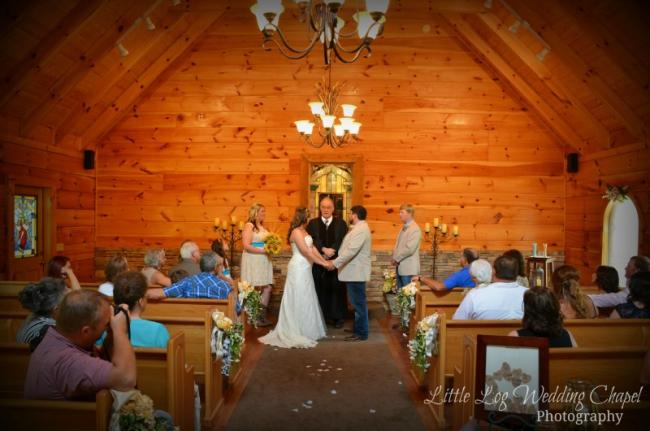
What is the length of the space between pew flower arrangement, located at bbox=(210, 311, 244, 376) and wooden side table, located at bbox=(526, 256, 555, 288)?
4.23m

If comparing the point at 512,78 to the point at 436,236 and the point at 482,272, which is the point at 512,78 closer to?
the point at 436,236

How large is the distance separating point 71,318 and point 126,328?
12.5 inches

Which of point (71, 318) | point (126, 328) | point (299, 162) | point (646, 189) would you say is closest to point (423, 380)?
point (126, 328)

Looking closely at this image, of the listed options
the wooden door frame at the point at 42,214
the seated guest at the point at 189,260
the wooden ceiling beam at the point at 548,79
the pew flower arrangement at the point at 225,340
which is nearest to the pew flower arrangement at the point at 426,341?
the pew flower arrangement at the point at 225,340

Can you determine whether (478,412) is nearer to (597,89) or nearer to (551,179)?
(597,89)

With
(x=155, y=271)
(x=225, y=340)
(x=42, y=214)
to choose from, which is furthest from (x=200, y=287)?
(x=42, y=214)

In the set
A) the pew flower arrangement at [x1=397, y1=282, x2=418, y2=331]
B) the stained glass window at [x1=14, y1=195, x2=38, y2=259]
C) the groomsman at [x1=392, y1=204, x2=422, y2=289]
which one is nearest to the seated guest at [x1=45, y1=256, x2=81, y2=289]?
the stained glass window at [x1=14, y1=195, x2=38, y2=259]

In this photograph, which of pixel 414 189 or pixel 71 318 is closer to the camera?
pixel 71 318

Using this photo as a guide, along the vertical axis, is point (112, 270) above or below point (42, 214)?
below

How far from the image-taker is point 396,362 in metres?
5.21

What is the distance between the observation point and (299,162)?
851cm

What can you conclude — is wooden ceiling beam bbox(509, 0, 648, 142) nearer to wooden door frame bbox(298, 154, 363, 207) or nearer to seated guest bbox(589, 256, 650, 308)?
seated guest bbox(589, 256, 650, 308)

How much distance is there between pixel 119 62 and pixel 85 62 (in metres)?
0.72

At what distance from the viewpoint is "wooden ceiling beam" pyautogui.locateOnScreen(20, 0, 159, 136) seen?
243 inches
